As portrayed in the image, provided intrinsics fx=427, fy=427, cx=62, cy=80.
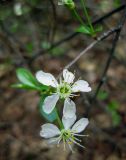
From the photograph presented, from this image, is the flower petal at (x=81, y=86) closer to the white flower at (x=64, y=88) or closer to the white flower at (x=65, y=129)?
the white flower at (x=64, y=88)

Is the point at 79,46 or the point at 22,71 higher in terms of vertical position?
the point at 79,46

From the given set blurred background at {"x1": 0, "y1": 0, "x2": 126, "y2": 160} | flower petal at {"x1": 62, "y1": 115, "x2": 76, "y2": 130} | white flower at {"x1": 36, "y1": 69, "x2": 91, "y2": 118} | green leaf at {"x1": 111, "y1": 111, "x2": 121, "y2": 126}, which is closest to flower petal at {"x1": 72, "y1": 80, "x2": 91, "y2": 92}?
white flower at {"x1": 36, "y1": 69, "x2": 91, "y2": 118}

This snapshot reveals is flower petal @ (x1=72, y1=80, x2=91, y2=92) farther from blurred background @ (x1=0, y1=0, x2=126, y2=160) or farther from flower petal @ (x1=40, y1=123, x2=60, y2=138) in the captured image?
blurred background @ (x1=0, y1=0, x2=126, y2=160)

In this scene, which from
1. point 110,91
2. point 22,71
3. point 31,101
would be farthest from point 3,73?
point 22,71

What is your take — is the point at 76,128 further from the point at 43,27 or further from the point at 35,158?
the point at 43,27

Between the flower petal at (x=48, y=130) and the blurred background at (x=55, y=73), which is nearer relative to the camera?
the flower petal at (x=48, y=130)

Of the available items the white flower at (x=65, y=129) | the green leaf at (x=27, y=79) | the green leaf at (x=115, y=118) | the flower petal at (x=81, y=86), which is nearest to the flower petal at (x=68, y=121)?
the white flower at (x=65, y=129)

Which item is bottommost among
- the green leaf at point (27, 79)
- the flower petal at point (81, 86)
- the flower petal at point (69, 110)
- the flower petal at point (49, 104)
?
the flower petal at point (69, 110)
